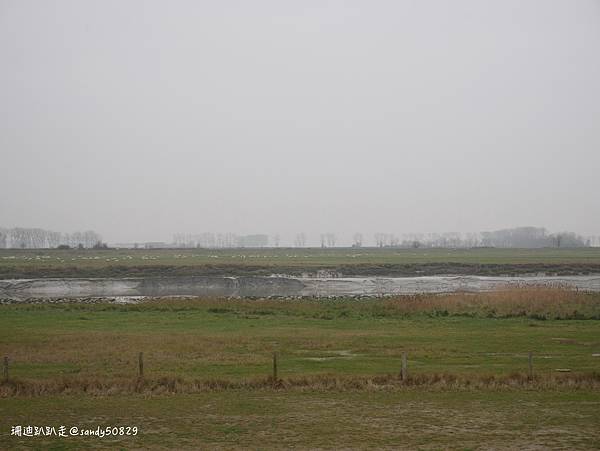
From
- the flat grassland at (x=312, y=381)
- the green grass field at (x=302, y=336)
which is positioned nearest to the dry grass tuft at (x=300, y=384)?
the flat grassland at (x=312, y=381)

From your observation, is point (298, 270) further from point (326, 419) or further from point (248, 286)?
point (326, 419)

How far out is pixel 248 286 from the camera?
274 feet

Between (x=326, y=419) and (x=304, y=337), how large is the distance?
16629 mm

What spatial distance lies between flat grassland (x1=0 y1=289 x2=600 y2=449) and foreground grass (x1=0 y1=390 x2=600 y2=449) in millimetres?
63

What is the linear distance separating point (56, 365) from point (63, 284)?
206 feet

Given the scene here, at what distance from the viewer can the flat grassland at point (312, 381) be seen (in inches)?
655

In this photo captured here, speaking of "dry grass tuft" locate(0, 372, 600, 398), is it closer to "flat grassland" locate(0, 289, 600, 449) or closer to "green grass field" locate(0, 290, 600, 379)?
"flat grassland" locate(0, 289, 600, 449)

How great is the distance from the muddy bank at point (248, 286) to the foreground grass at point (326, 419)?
156 ft

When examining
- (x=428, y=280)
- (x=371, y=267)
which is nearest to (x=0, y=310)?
(x=428, y=280)

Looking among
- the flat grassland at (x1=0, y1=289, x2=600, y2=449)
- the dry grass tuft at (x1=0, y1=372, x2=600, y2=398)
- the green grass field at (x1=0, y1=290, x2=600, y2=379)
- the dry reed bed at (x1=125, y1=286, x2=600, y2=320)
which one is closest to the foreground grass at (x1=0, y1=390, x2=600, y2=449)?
the flat grassland at (x1=0, y1=289, x2=600, y2=449)

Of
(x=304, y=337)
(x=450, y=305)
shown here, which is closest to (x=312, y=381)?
(x=304, y=337)

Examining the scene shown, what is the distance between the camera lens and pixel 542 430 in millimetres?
16703

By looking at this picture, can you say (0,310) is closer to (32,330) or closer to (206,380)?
(32,330)

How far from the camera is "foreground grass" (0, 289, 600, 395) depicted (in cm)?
2558
